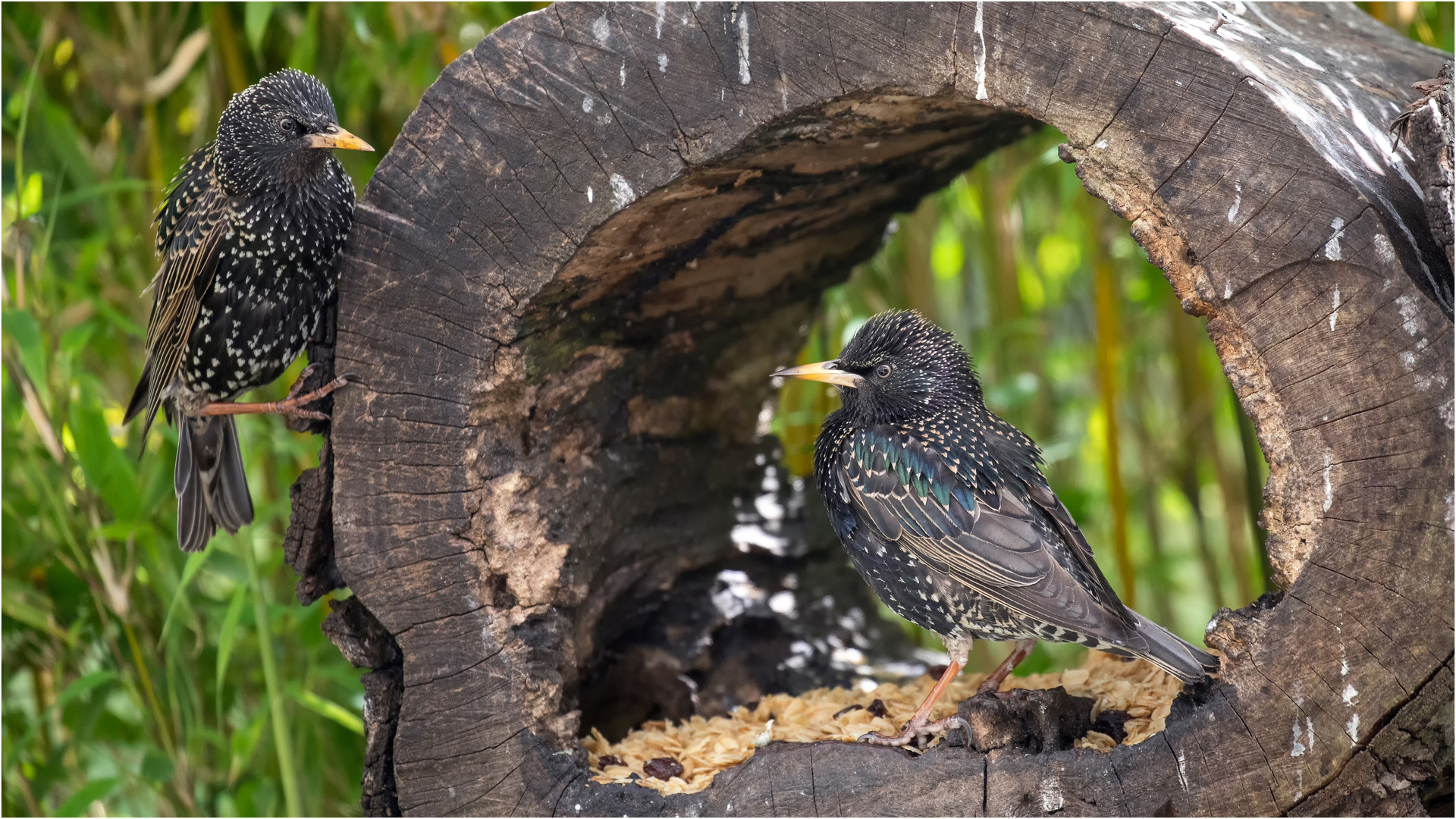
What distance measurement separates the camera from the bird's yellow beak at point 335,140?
2430mm

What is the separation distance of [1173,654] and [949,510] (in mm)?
560

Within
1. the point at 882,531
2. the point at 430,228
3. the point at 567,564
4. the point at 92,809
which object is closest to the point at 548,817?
the point at 567,564

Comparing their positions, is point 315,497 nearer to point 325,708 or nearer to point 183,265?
point 183,265

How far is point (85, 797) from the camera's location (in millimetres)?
2949

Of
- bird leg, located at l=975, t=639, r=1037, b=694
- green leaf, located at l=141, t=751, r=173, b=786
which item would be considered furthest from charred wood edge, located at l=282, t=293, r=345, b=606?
bird leg, located at l=975, t=639, r=1037, b=694

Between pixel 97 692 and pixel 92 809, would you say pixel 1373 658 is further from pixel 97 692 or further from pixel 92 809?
pixel 92 809

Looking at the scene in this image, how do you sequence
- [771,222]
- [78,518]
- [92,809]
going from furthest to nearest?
[92,809] < [78,518] < [771,222]

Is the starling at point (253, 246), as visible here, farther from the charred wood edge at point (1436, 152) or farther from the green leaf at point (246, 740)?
the charred wood edge at point (1436, 152)

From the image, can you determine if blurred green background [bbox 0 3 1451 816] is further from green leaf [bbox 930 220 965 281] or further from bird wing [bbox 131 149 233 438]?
bird wing [bbox 131 149 233 438]

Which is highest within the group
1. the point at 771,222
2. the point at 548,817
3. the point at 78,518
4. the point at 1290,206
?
the point at 771,222

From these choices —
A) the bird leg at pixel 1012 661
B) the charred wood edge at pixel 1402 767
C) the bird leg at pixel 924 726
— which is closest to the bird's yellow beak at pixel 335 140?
the bird leg at pixel 924 726

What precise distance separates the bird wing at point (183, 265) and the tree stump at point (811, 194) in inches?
17.1

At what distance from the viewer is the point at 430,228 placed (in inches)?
89.8

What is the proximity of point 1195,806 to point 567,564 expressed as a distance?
54.5 inches
